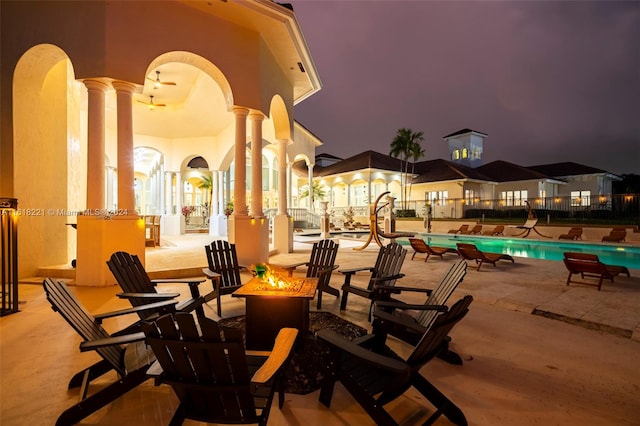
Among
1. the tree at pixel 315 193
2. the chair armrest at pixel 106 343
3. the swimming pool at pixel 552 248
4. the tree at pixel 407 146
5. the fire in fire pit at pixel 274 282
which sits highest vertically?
the tree at pixel 407 146

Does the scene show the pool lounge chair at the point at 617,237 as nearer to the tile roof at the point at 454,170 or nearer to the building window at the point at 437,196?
the tile roof at the point at 454,170

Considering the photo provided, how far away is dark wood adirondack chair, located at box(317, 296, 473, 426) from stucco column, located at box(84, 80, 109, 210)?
6.70 metres

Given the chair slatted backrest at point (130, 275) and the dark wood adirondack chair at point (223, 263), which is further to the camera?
the dark wood adirondack chair at point (223, 263)

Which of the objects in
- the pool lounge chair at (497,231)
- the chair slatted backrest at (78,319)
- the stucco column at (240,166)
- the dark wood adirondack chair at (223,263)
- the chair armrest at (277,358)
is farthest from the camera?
the pool lounge chair at (497,231)

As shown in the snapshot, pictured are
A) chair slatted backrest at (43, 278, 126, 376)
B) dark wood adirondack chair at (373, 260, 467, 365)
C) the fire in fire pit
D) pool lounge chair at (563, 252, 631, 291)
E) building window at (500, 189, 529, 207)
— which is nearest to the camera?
chair slatted backrest at (43, 278, 126, 376)

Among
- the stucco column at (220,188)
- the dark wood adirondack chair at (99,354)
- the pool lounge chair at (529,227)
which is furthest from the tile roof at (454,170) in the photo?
the dark wood adirondack chair at (99,354)

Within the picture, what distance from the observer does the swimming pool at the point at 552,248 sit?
12163 millimetres

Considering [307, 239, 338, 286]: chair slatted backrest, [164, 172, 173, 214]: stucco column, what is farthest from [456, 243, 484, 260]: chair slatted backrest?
[164, 172, 173, 214]: stucco column

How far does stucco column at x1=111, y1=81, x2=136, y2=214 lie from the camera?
684cm

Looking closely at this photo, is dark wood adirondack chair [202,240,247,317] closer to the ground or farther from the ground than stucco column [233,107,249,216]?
closer to the ground

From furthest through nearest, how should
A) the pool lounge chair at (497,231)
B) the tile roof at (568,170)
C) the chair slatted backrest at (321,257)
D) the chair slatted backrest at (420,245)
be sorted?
the tile roof at (568,170) → the pool lounge chair at (497,231) → the chair slatted backrest at (420,245) → the chair slatted backrest at (321,257)

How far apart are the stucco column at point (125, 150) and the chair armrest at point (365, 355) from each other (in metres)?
6.42

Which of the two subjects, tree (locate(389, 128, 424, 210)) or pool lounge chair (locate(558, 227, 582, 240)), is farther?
tree (locate(389, 128, 424, 210))

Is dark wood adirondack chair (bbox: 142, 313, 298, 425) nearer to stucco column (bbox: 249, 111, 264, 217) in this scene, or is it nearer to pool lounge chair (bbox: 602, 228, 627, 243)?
stucco column (bbox: 249, 111, 264, 217)
